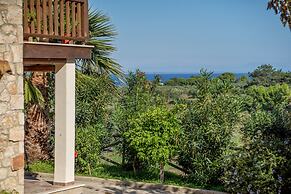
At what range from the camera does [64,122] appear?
9.29 meters

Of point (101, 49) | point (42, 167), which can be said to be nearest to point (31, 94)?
point (42, 167)

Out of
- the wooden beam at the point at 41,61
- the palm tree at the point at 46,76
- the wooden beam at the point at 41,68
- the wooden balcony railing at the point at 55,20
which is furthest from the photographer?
the palm tree at the point at 46,76

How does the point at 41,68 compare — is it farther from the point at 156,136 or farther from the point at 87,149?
the point at 156,136

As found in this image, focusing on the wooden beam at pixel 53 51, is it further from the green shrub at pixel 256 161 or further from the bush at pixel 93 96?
the green shrub at pixel 256 161

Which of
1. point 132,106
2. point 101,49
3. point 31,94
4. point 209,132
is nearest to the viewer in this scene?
point 209,132

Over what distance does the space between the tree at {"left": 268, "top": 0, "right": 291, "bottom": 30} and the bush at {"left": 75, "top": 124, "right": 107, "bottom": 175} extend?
25.7 feet

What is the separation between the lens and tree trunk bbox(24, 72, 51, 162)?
42.4 feet

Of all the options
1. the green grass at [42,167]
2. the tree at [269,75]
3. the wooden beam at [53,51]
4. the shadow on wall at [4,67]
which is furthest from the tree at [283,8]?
the tree at [269,75]

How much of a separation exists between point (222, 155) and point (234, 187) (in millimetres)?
915

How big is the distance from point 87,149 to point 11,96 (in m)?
4.07

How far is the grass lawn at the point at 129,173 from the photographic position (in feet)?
36.4

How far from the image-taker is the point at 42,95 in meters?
12.8

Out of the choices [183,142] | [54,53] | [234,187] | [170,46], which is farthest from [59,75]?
[170,46]

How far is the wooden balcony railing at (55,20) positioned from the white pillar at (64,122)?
591 mm
